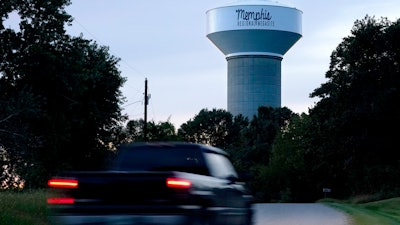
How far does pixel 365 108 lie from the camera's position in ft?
213

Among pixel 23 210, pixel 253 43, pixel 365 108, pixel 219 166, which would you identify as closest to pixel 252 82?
pixel 253 43

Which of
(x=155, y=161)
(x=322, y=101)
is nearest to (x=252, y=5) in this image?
(x=322, y=101)

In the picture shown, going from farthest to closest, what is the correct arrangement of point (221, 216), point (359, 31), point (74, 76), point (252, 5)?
point (252, 5)
point (359, 31)
point (74, 76)
point (221, 216)

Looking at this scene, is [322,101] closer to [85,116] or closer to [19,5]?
[85,116]

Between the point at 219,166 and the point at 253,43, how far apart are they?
124 meters

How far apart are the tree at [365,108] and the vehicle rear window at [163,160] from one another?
4873 cm

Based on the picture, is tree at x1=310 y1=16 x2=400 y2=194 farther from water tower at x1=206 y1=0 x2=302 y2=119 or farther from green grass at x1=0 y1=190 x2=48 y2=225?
water tower at x1=206 y1=0 x2=302 y2=119

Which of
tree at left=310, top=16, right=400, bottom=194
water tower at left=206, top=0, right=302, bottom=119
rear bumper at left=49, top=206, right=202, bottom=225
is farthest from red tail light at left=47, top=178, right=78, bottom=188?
water tower at left=206, top=0, right=302, bottom=119

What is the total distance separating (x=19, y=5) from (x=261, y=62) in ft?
296

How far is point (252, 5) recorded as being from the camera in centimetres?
13838

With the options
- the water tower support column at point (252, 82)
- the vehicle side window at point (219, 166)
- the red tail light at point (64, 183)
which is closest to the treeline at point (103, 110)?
the vehicle side window at point (219, 166)

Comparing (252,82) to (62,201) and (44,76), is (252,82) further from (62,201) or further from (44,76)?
(62,201)

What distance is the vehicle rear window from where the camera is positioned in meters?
16.5

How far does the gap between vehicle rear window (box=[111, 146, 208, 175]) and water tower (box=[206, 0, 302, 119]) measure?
388ft
